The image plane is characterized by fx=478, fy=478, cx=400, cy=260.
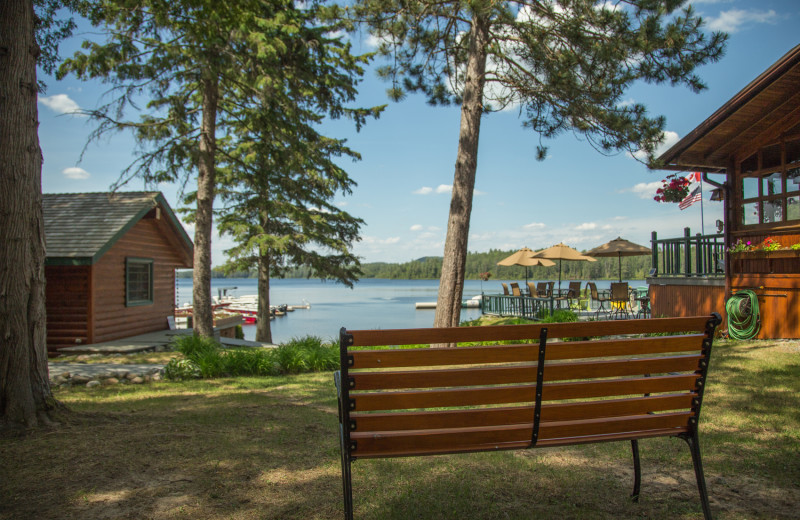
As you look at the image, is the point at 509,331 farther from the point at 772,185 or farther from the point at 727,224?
the point at 772,185

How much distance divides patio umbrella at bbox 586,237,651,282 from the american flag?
9.48ft

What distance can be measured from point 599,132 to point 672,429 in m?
7.77

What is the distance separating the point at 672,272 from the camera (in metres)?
11.8

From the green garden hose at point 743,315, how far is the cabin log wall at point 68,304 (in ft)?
48.0

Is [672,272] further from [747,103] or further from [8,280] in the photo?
[8,280]

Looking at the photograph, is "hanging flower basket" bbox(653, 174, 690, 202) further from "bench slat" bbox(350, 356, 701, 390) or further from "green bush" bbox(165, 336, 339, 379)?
"bench slat" bbox(350, 356, 701, 390)

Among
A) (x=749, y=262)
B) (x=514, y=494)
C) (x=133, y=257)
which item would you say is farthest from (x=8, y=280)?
(x=749, y=262)

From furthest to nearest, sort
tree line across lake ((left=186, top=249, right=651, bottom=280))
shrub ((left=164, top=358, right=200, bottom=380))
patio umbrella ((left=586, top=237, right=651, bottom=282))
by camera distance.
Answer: tree line across lake ((left=186, top=249, right=651, bottom=280)) < patio umbrella ((left=586, top=237, right=651, bottom=282)) < shrub ((left=164, top=358, right=200, bottom=380))

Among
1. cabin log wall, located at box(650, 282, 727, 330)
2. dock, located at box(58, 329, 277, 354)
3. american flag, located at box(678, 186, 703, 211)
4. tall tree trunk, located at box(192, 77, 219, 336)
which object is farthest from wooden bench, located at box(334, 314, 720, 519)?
american flag, located at box(678, 186, 703, 211)

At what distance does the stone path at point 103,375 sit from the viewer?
24.2ft

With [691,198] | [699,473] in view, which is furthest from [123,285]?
[691,198]

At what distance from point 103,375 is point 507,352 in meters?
7.62

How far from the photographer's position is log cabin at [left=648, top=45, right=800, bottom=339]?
28.9 feet

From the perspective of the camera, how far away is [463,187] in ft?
28.3
